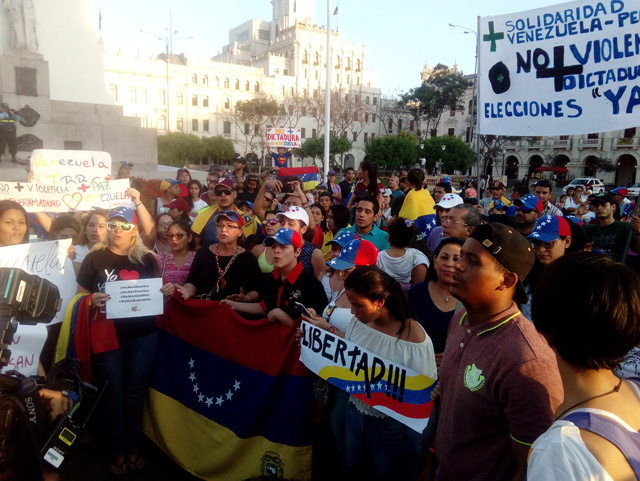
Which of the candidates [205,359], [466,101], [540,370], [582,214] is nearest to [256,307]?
[205,359]

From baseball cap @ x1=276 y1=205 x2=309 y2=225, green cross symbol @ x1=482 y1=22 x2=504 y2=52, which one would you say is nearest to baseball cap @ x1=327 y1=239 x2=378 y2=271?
Answer: baseball cap @ x1=276 y1=205 x2=309 y2=225

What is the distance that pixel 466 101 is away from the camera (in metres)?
67.7

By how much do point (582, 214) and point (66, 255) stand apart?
31.2 feet

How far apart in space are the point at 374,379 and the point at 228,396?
136 centimetres

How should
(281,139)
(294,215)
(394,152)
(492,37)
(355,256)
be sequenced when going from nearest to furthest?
(355,256) < (294,215) < (492,37) < (281,139) < (394,152)

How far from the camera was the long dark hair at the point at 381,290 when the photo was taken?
8.46 feet

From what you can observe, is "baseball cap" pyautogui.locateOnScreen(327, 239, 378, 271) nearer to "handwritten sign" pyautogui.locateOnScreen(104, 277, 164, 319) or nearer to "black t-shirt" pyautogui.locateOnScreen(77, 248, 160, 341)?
"handwritten sign" pyautogui.locateOnScreen(104, 277, 164, 319)

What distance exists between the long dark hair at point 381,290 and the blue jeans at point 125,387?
187 centimetres

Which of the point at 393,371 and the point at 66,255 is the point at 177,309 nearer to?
the point at 66,255

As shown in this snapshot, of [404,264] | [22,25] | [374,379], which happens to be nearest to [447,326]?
[374,379]

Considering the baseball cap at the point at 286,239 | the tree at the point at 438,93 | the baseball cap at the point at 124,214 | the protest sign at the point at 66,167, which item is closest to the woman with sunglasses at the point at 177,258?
the baseball cap at the point at 124,214

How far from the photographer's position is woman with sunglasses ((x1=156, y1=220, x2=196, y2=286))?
4.32 m

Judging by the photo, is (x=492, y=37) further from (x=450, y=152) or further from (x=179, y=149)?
(x=179, y=149)

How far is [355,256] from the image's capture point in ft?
11.1
